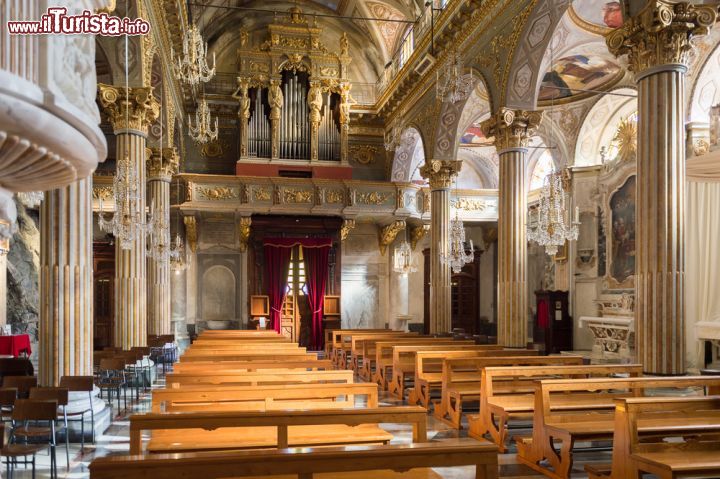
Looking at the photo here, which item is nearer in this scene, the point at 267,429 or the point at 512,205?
the point at 267,429

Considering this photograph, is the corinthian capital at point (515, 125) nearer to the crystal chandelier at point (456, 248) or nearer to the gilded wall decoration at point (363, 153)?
the crystal chandelier at point (456, 248)

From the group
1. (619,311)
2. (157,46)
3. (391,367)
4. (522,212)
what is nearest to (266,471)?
(391,367)

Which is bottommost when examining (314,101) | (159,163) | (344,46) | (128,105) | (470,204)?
(470,204)

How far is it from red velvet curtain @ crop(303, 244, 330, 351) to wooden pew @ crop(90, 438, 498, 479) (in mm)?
17182

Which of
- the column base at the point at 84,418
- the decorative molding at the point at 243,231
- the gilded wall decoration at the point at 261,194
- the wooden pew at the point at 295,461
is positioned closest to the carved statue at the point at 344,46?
the gilded wall decoration at the point at 261,194

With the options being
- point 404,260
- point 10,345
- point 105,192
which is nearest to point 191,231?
point 105,192

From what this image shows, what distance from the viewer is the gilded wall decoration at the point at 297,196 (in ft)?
61.9

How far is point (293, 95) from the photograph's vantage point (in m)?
19.8

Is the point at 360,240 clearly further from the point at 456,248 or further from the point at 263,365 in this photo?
the point at 263,365

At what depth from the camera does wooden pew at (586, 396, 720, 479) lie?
4121 mm

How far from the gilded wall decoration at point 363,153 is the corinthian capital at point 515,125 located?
9.46 m

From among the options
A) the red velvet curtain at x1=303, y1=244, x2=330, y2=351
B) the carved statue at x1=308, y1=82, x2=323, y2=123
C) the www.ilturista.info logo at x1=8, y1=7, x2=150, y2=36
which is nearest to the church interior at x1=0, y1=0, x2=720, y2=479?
the www.ilturista.info logo at x1=8, y1=7, x2=150, y2=36

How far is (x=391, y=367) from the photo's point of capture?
11.6 meters

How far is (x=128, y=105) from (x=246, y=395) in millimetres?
6686
